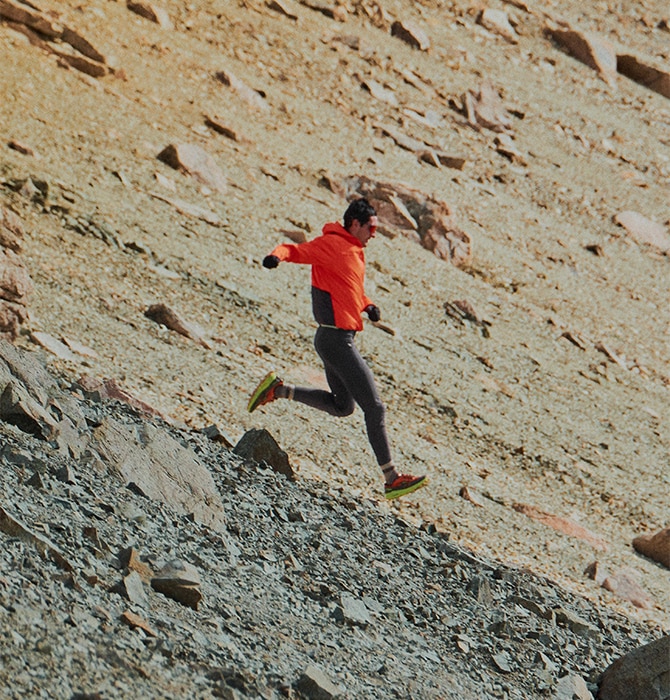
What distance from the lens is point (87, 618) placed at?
14.4 ft

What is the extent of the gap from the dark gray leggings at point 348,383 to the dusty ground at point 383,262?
84 centimetres

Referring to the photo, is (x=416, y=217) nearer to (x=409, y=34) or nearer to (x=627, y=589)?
(x=409, y=34)

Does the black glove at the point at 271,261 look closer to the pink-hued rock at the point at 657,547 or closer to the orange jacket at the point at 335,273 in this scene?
the orange jacket at the point at 335,273

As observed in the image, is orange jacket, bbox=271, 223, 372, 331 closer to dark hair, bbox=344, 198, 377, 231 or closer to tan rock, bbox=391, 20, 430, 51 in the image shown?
dark hair, bbox=344, 198, 377, 231

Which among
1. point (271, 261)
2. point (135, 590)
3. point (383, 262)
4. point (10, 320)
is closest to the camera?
point (135, 590)

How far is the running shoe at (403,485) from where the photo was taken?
823 centimetres

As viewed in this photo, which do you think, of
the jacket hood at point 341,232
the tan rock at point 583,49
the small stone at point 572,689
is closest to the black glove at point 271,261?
the jacket hood at point 341,232

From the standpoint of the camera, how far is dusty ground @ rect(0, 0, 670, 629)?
1079 cm

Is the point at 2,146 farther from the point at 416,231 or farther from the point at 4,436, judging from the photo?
the point at 4,436

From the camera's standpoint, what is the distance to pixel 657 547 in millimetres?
11406

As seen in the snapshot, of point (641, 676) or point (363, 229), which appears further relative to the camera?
point (363, 229)

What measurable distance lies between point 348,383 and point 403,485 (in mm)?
888

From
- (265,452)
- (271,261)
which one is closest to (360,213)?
(271,261)

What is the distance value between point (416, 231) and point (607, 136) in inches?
447
